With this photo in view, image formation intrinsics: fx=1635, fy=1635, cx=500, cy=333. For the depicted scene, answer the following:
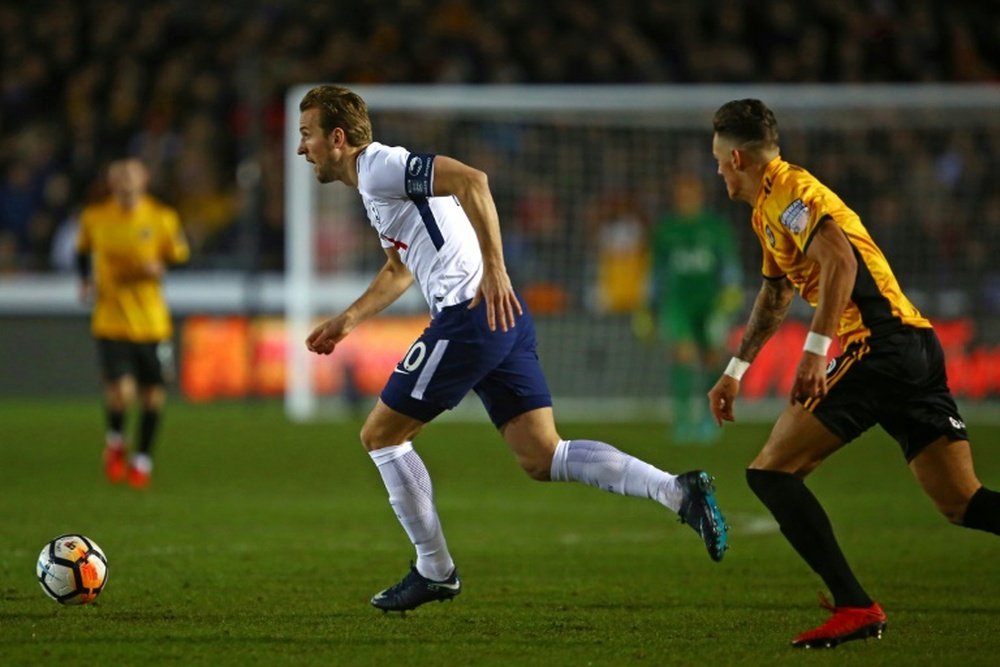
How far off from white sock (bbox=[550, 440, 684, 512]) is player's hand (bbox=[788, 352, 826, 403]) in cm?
90

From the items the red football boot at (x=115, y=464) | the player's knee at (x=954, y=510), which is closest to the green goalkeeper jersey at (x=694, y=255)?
the red football boot at (x=115, y=464)

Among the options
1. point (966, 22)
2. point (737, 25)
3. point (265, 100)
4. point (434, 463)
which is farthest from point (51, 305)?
point (966, 22)

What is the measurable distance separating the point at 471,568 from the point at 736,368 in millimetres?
2558

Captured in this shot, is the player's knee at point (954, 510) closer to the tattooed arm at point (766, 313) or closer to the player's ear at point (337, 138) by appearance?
the tattooed arm at point (766, 313)

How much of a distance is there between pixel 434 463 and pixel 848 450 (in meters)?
4.15

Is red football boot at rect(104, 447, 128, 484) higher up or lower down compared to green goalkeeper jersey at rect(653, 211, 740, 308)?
lower down

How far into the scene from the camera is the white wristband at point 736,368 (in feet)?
21.0

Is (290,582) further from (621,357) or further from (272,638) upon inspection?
(621,357)

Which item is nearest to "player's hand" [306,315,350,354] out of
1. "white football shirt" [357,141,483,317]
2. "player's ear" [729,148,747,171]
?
"white football shirt" [357,141,483,317]

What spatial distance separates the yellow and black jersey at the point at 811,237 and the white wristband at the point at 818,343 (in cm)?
36

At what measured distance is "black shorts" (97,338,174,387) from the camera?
43.1 feet

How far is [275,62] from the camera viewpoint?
24.1 metres

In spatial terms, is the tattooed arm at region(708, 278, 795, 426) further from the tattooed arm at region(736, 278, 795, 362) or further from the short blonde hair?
the short blonde hair

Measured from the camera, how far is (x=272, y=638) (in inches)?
248
